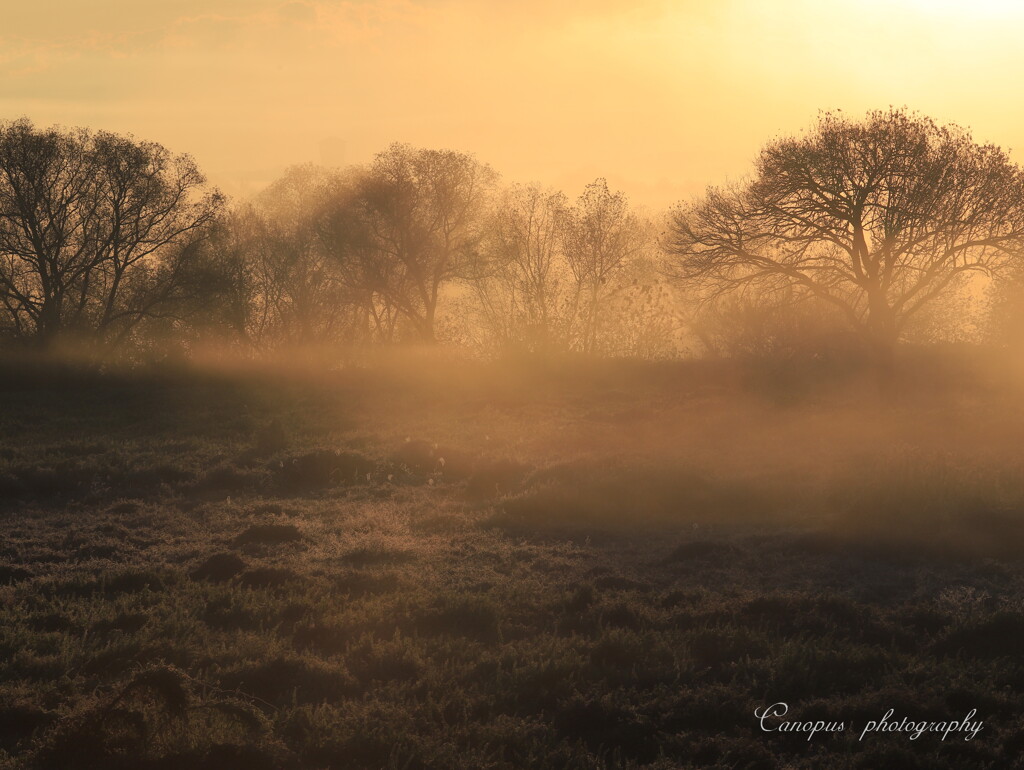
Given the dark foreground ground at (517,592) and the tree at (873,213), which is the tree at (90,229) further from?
the tree at (873,213)

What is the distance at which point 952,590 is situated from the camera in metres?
13.4

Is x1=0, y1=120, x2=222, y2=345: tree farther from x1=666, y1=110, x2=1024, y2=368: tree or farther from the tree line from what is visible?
x1=666, y1=110, x2=1024, y2=368: tree

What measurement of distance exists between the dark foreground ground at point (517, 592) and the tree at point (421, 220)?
30.3 metres

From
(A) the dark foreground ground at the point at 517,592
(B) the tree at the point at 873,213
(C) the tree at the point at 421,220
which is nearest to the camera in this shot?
(A) the dark foreground ground at the point at 517,592

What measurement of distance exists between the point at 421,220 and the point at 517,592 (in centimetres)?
4632

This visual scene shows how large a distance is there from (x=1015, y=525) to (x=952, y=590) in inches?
145

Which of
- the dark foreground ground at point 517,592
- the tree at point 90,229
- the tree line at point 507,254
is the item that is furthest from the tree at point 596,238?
the dark foreground ground at point 517,592

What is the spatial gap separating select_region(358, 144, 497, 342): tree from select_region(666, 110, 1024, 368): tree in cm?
2533

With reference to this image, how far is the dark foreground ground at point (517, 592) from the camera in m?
8.91

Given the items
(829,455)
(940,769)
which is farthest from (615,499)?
(940,769)

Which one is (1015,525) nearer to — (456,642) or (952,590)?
(952,590)

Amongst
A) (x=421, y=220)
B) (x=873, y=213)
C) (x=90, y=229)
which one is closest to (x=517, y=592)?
(x=873, y=213)

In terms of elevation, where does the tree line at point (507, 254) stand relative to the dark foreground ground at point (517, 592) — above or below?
above

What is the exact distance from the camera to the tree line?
33125 mm
